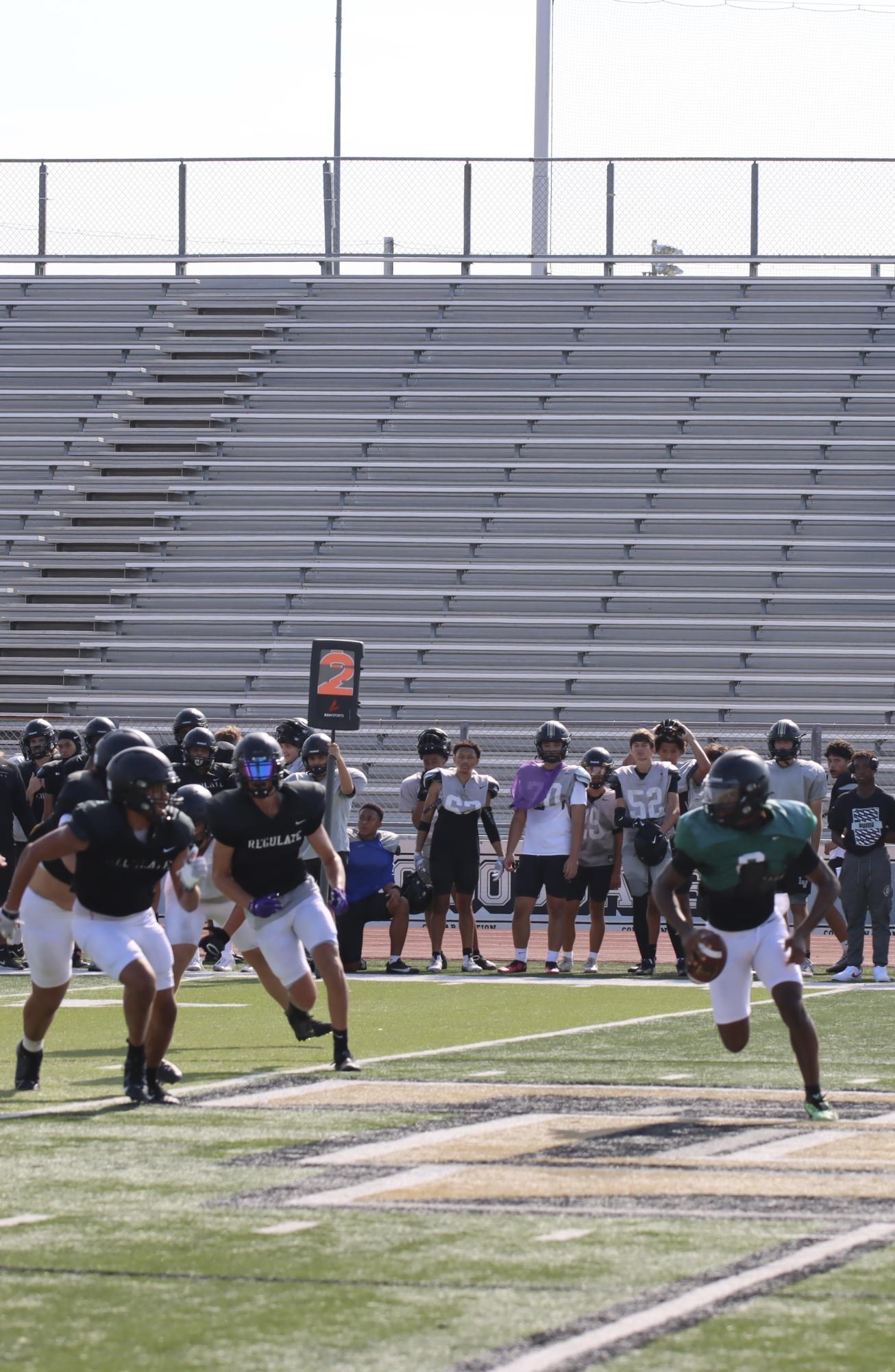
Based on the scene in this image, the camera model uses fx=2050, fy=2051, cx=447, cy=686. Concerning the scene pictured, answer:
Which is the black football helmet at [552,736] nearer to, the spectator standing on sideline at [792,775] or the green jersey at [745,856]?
the spectator standing on sideline at [792,775]

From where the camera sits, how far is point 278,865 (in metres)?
9.12

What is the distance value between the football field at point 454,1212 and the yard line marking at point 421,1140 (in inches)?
0.7

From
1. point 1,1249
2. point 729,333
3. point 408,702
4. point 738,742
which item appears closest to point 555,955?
point 738,742

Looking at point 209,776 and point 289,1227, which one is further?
point 209,776

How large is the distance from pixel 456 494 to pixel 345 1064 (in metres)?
16.1

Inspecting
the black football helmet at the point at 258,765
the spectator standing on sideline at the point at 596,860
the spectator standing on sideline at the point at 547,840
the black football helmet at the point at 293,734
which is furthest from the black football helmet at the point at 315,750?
the black football helmet at the point at 258,765

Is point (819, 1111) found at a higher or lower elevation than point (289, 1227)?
lower

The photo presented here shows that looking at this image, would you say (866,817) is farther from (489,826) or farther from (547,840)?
(489,826)

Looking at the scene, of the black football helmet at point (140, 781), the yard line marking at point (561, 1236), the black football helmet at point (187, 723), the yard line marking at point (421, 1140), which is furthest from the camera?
the black football helmet at point (187, 723)

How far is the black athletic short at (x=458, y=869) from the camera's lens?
15594 mm

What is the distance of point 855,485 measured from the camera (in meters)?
24.1

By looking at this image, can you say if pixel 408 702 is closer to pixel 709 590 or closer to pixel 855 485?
pixel 709 590

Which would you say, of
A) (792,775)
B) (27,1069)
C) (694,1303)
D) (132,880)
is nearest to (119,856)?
(132,880)

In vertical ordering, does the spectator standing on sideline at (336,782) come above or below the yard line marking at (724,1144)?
above
